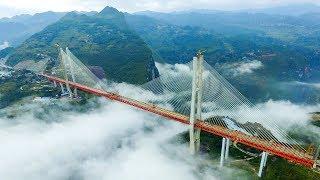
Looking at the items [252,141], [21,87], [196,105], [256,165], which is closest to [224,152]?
[256,165]

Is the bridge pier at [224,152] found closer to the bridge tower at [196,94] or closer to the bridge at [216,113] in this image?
the bridge at [216,113]

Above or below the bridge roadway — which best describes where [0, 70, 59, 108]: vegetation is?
below

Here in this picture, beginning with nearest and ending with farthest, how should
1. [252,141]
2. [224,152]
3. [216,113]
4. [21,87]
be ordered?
[252,141] → [224,152] → [216,113] → [21,87]

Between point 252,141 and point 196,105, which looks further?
point 196,105

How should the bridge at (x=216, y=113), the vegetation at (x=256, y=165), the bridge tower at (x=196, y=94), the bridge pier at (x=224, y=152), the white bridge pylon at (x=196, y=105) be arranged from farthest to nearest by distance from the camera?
the bridge pier at (x=224, y=152)
the vegetation at (x=256, y=165)
the white bridge pylon at (x=196, y=105)
the bridge tower at (x=196, y=94)
the bridge at (x=216, y=113)

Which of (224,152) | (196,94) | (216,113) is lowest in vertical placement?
(224,152)

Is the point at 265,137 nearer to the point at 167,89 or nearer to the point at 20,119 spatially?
the point at 167,89

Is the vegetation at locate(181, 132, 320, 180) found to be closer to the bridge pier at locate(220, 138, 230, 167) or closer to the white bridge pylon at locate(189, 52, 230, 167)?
the bridge pier at locate(220, 138, 230, 167)

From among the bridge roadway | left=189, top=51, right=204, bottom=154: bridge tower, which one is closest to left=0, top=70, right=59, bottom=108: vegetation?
the bridge roadway

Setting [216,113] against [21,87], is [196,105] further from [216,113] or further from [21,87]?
[21,87]

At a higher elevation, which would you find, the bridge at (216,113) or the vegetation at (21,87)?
the bridge at (216,113)

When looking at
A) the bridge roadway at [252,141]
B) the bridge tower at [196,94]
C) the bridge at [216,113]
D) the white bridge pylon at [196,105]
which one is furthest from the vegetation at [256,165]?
the bridge roadway at [252,141]

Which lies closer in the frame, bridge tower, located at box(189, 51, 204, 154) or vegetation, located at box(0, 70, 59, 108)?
bridge tower, located at box(189, 51, 204, 154)
